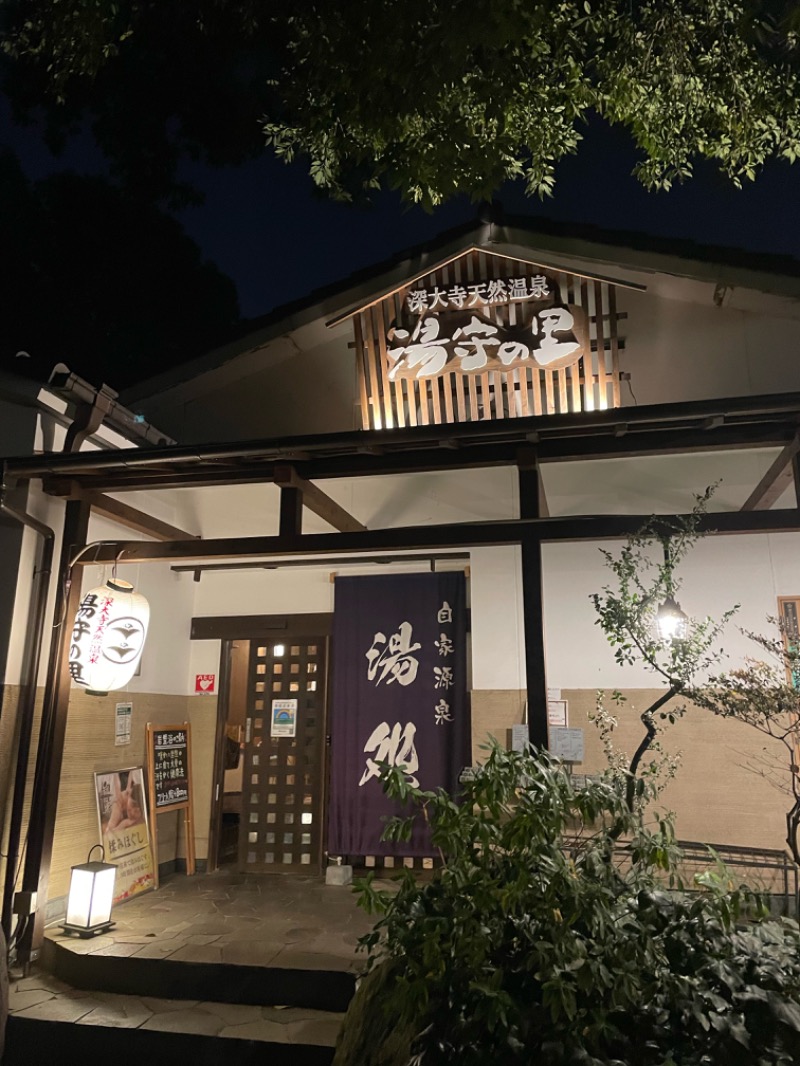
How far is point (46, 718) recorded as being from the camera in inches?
241

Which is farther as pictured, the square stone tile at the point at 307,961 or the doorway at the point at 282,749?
the doorway at the point at 282,749

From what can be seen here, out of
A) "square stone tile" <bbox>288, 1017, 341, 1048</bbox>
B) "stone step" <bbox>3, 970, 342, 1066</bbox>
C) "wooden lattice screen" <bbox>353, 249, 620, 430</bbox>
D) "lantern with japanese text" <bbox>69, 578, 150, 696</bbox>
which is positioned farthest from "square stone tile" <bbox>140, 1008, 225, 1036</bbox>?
"wooden lattice screen" <bbox>353, 249, 620, 430</bbox>

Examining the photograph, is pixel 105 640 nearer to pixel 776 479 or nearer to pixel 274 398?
pixel 274 398

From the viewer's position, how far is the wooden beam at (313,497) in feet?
20.1

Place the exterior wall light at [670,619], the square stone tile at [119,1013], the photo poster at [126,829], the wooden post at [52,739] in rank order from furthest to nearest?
the photo poster at [126,829], the wooden post at [52,739], the exterior wall light at [670,619], the square stone tile at [119,1013]

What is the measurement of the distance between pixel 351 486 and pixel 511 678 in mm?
2741

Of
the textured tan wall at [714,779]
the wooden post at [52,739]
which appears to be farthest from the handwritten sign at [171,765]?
the textured tan wall at [714,779]

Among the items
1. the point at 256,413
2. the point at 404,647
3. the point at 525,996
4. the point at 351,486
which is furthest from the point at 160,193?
the point at 525,996

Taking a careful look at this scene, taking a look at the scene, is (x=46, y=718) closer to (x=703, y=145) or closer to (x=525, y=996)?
(x=525, y=996)

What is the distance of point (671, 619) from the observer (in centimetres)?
517

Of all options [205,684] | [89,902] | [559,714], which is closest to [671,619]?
[559,714]

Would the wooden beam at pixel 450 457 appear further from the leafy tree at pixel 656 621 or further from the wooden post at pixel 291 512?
the leafy tree at pixel 656 621

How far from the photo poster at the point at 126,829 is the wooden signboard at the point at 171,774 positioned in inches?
6.1

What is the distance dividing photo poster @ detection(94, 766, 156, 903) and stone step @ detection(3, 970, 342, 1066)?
187 centimetres
